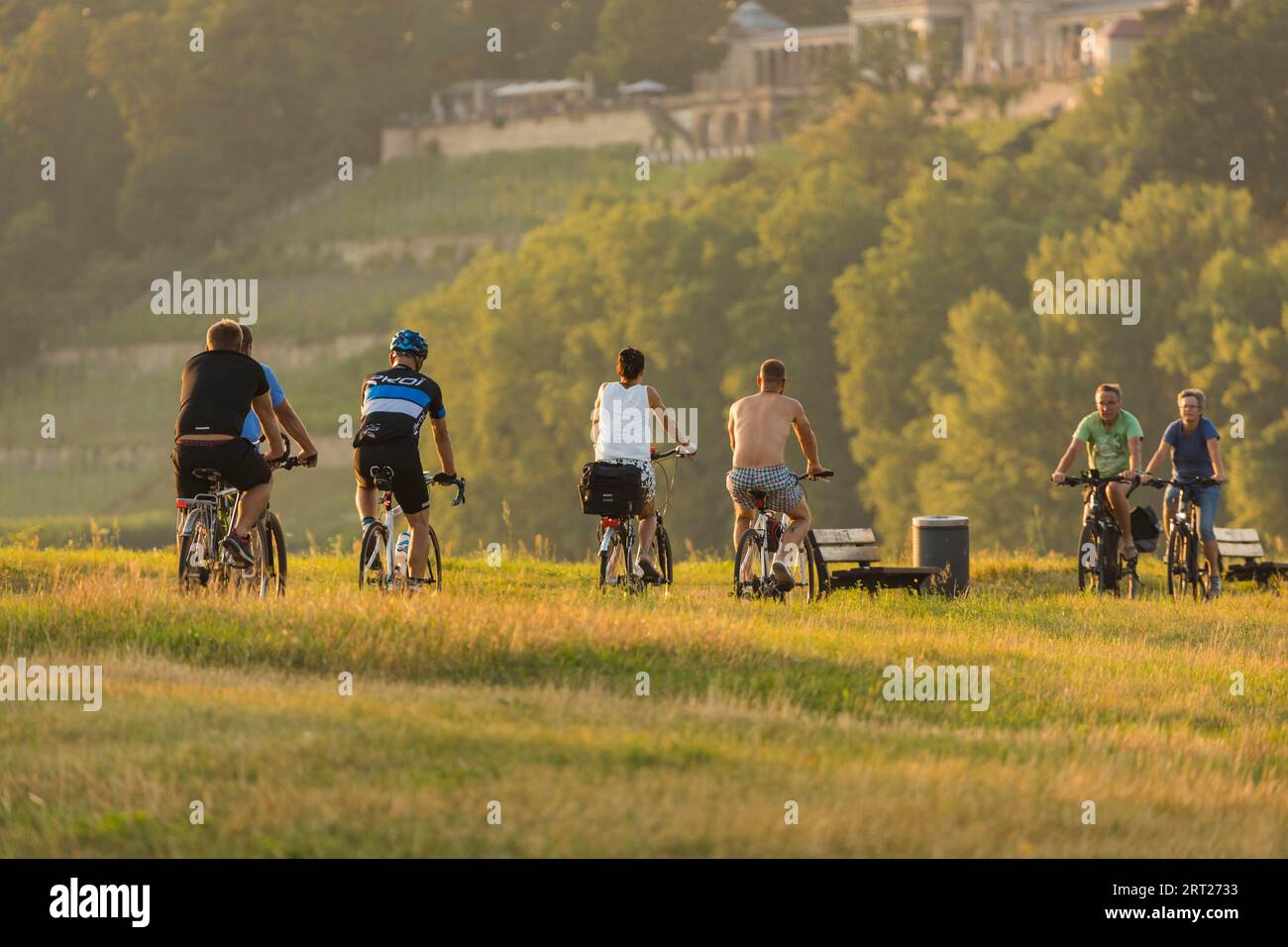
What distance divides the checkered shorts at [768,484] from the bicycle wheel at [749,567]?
0.39 m

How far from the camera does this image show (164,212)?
110 metres

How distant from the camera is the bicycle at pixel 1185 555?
65.9 ft

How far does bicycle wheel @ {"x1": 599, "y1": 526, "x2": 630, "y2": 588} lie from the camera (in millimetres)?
17016

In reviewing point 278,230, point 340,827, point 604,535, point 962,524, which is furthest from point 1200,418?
point 278,230

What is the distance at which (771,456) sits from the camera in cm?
1656

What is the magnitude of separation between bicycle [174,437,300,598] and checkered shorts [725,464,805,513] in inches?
125

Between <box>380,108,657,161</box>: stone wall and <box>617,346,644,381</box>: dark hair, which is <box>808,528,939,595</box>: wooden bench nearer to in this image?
<box>617,346,644,381</box>: dark hair

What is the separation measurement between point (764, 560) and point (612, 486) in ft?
4.28

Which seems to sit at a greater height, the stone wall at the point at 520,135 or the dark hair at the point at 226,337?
the stone wall at the point at 520,135

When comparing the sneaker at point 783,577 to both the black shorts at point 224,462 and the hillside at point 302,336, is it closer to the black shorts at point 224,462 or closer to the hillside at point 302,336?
the black shorts at point 224,462

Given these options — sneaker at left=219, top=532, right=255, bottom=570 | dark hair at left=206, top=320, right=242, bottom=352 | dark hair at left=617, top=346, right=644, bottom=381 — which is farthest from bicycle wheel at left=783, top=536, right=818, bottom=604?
dark hair at left=206, top=320, right=242, bottom=352

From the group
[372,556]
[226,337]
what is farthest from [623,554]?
[226,337]

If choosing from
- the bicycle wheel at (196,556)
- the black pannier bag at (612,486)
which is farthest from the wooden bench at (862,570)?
the bicycle wheel at (196,556)

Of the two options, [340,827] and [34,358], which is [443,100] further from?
[340,827]
